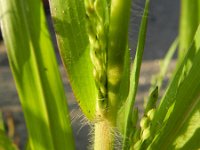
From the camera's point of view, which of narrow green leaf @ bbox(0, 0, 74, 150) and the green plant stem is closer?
the green plant stem

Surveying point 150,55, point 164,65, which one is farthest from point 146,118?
point 150,55

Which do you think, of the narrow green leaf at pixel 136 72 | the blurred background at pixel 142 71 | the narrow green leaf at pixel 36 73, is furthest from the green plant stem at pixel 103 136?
the blurred background at pixel 142 71

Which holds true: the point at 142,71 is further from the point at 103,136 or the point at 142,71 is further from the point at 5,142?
the point at 103,136

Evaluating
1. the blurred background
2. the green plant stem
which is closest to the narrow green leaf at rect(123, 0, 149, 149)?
the green plant stem

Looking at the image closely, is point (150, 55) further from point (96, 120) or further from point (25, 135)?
point (96, 120)

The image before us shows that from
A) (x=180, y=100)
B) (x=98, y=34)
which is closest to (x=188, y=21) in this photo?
(x=180, y=100)

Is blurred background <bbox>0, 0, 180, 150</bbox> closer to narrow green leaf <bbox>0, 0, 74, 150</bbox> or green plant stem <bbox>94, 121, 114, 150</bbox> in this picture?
narrow green leaf <bbox>0, 0, 74, 150</bbox>

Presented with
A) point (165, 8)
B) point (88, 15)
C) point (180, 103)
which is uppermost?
point (88, 15)
